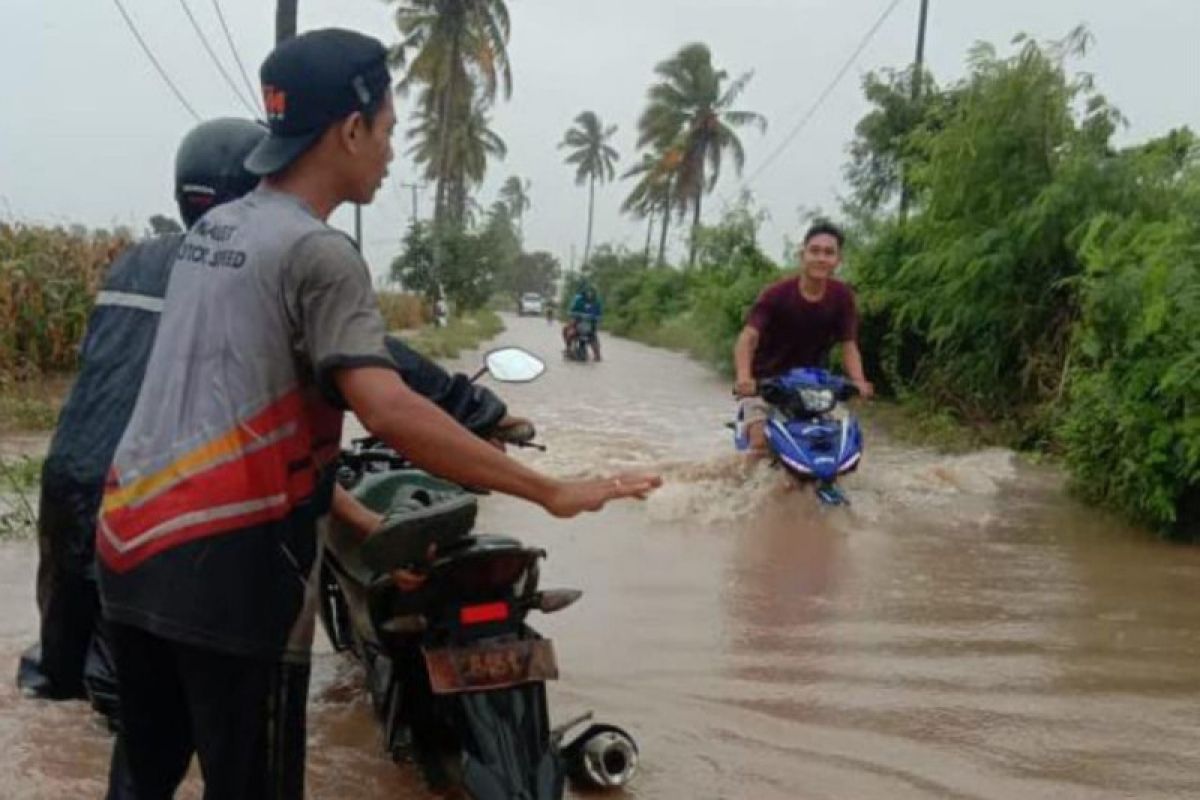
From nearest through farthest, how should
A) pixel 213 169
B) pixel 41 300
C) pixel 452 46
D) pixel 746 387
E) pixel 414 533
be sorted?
pixel 414 533
pixel 213 169
pixel 746 387
pixel 41 300
pixel 452 46

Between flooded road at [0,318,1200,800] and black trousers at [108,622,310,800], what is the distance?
1.33 meters

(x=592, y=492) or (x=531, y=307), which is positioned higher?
(x=531, y=307)

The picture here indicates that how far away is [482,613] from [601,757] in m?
0.73

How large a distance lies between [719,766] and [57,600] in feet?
6.20

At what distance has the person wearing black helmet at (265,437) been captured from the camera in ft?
6.54

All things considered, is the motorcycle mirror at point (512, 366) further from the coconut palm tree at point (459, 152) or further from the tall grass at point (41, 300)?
the coconut palm tree at point (459, 152)

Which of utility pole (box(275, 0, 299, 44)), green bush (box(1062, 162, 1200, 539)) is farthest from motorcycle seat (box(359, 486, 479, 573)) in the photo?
utility pole (box(275, 0, 299, 44))

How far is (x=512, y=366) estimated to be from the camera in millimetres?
3365

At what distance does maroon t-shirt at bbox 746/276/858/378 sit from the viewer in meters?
7.62

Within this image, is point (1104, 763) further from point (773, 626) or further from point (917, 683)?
point (773, 626)

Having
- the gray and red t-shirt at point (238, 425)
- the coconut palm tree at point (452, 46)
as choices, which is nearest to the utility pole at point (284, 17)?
the gray and red t-shirt at point (238, 425)

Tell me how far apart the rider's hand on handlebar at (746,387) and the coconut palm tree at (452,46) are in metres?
26.3

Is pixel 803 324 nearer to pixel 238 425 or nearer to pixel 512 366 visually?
pixel 512 366

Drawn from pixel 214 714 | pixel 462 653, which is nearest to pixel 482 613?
pixel 462 653
